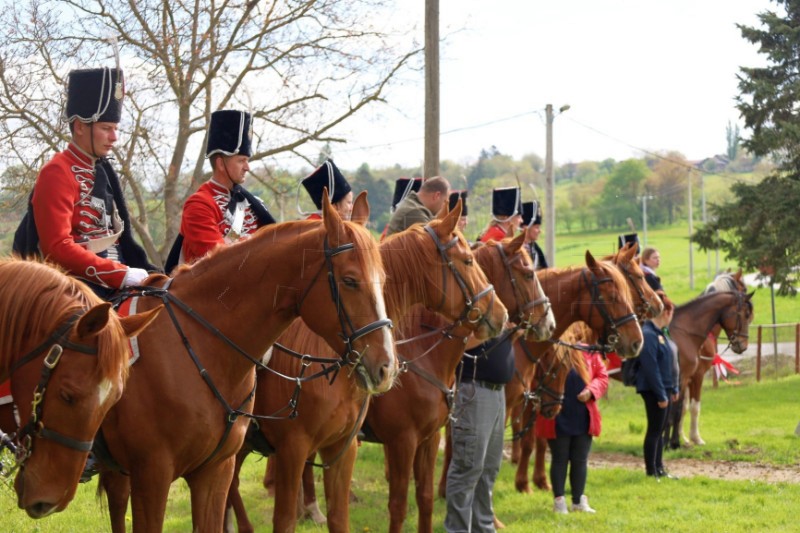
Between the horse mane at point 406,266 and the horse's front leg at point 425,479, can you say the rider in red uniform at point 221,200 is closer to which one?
the horse mane at point 406,266

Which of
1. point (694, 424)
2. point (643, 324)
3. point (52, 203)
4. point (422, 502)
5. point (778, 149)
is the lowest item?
point (694, 424)

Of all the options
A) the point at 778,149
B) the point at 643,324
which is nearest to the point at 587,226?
the point at 778,149

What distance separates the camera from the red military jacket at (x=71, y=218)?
5129 millimetres

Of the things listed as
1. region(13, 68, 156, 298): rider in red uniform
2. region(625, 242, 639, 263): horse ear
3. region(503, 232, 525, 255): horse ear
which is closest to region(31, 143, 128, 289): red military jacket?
region(13, 68, 156, 298): rider in red uniform

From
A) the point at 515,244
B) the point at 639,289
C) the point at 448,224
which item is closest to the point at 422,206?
the point at 515,244

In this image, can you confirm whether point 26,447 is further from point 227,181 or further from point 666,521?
point 666,521

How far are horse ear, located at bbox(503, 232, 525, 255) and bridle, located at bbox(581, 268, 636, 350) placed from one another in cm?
180

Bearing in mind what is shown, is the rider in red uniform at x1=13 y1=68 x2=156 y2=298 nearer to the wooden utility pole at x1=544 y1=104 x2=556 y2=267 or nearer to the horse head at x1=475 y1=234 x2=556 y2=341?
the horse head at x1=475 y1=234 x2=556 y2=341

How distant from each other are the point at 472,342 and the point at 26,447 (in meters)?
4.07

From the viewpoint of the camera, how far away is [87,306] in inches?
157

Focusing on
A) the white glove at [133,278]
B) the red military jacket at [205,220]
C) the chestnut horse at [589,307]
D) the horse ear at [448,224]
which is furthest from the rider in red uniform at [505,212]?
the white glove at [133,278]

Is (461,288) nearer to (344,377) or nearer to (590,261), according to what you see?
(344,377)

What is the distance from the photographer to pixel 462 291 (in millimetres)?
6441

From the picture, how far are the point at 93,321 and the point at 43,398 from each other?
393 millimetres
